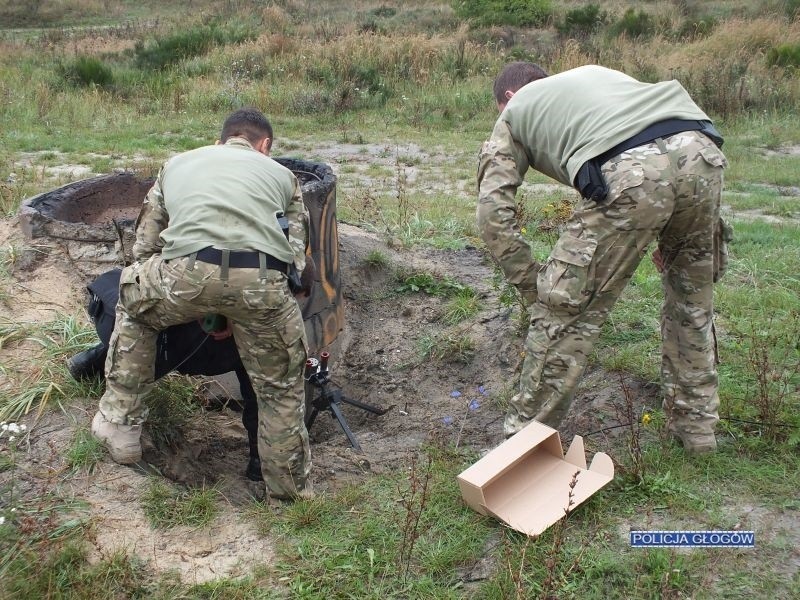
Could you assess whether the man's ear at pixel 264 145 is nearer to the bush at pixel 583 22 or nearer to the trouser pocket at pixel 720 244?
the trouser pocket at pixel 720 244

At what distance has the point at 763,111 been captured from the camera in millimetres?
11141

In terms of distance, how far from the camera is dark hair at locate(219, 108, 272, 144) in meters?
3.63

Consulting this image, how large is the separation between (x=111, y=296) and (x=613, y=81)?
2365mm

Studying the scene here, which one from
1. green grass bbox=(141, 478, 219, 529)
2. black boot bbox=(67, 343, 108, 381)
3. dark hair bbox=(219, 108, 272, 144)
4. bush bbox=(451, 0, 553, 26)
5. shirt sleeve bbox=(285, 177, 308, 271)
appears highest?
dark hair bbox=(219, 108, 272, 144)

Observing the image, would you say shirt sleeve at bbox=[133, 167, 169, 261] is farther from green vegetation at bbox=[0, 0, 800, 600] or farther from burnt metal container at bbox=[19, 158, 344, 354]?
burnt metal container at bbox=[19, 158, 344, 354]

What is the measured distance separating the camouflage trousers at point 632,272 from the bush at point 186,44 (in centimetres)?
1276

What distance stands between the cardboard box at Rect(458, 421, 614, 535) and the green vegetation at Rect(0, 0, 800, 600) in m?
0.09

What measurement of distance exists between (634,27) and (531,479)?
52.6 ft

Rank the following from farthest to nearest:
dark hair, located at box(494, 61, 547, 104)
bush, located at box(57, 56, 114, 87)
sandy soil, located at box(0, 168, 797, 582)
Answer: bush, located at box(57, 56, 114, 87)
dark hair, located at box(494, 61, 547, 104)
sandy soil, located at box(0, 168, 797, 582)

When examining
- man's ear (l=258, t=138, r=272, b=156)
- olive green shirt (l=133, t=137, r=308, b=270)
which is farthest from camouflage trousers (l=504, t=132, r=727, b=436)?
man's ear (l=258, t=138, r=272, b=156)

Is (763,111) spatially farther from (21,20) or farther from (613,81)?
(21,20)

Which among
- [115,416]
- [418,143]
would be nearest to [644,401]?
[115,416]

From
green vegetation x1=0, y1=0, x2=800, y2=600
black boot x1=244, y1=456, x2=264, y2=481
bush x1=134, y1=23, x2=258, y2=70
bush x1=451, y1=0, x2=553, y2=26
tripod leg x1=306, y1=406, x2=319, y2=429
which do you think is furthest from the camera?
bush x1=451, y1=0, x2=553, y2=26

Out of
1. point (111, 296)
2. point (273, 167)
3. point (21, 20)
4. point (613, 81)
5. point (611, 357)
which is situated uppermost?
point (613, 81)
